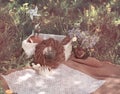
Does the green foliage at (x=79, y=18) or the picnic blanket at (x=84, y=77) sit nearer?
the picnic blanket at (x=84, y=77)


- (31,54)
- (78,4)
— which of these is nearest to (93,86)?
(31,54)

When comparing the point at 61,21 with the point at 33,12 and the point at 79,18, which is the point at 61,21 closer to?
the point at 79,18

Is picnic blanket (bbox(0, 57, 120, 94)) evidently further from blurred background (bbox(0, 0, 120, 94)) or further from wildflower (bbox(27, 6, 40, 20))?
wildflower (bbox(27, 6, 40, 20))

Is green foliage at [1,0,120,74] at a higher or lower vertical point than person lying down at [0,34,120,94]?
higher

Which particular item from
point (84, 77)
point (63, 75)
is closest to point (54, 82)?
point (63, 75)

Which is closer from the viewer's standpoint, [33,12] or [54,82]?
[54,82]

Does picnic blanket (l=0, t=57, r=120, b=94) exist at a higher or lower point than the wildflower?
lower

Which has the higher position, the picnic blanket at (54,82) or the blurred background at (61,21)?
the blurred background at (61,21)

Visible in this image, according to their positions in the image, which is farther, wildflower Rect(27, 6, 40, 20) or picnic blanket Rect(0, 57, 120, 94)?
wildflower Rect(27, 6, 40, 20)

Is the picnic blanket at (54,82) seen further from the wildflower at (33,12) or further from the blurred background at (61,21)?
the wildflower at (33,12)

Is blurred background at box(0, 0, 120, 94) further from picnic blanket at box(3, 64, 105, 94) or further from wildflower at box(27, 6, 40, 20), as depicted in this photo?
picnic blanket at box(3, 64, 105, 94)

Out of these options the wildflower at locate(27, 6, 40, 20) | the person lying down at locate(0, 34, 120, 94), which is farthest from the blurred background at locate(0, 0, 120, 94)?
the person lying down at locate(0, 34, 120, 94)

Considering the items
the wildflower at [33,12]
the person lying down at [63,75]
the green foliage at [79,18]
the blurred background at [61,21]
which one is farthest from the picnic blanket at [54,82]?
the wildflower at [33,12]

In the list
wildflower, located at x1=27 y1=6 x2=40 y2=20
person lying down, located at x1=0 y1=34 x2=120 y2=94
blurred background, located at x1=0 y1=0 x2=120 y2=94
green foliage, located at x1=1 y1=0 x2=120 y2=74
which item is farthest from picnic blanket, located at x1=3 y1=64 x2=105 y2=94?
wildflower, located at x1=27 y1=6 x2=40 y2=20
